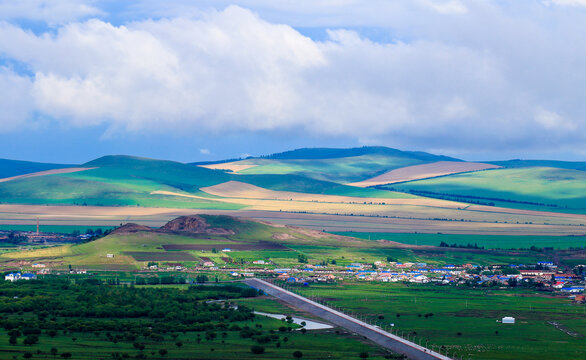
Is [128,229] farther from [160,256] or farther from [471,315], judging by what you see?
[471,315]

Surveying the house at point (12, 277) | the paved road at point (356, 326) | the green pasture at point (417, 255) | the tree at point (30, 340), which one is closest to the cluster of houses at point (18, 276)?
the house at point (12, 277)

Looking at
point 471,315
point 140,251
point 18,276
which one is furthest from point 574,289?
point 18,276

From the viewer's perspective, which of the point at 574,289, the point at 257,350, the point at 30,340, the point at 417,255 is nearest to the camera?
the point at 257,350

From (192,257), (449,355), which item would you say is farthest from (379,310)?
(192,257)

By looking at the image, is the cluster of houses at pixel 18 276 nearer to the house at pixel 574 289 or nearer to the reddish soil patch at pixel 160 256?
the reddish soil patch at pixel 160 256

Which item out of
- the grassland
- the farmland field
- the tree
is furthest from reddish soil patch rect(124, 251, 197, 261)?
the tree

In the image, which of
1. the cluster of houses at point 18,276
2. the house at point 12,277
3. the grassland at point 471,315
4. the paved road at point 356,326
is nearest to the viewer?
the paved road at point 356,326
